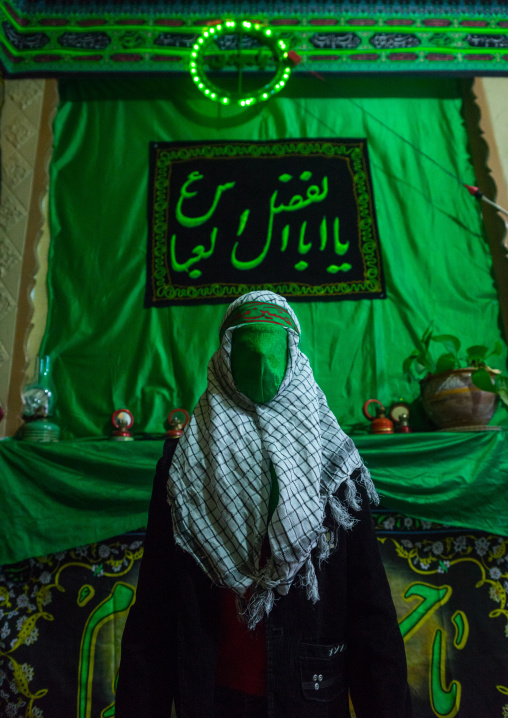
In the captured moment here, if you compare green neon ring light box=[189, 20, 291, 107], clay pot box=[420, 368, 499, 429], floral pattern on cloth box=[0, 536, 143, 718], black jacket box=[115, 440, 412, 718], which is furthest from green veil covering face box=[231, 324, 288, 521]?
green neon ring light box=[189, 20, 291, 107]

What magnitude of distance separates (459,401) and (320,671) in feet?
4.64

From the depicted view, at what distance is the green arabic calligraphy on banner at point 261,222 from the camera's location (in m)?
2.50

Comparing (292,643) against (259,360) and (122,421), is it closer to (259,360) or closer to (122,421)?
(259,360)

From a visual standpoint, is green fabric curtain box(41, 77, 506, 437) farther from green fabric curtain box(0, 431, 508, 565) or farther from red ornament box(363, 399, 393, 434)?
green fabric curtain box(0, 431, 508, 565)

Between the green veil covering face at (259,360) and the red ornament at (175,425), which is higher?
the green veil covering face at (259,360)

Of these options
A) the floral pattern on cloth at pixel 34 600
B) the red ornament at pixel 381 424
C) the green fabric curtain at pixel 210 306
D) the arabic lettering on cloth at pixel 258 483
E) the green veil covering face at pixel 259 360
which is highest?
the green fabric curtain at pixel 210 306

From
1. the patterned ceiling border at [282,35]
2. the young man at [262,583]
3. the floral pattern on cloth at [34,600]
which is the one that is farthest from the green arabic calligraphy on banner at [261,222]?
the young man at [262,583]

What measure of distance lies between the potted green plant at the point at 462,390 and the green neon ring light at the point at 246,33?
147cm

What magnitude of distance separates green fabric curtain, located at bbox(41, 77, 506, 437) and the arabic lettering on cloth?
133 centimetres

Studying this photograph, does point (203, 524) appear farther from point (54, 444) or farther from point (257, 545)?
point (54, 444)

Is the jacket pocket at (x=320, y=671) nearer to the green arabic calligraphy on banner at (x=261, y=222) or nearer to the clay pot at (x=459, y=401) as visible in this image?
the clay pot at (x=459, y=401)

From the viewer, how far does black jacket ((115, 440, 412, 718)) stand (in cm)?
86

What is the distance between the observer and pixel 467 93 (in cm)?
283

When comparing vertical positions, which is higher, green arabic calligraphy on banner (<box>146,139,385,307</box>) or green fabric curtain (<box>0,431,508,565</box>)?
green arabic calligraphy on banner (<box>146,139,385,307</box>)
